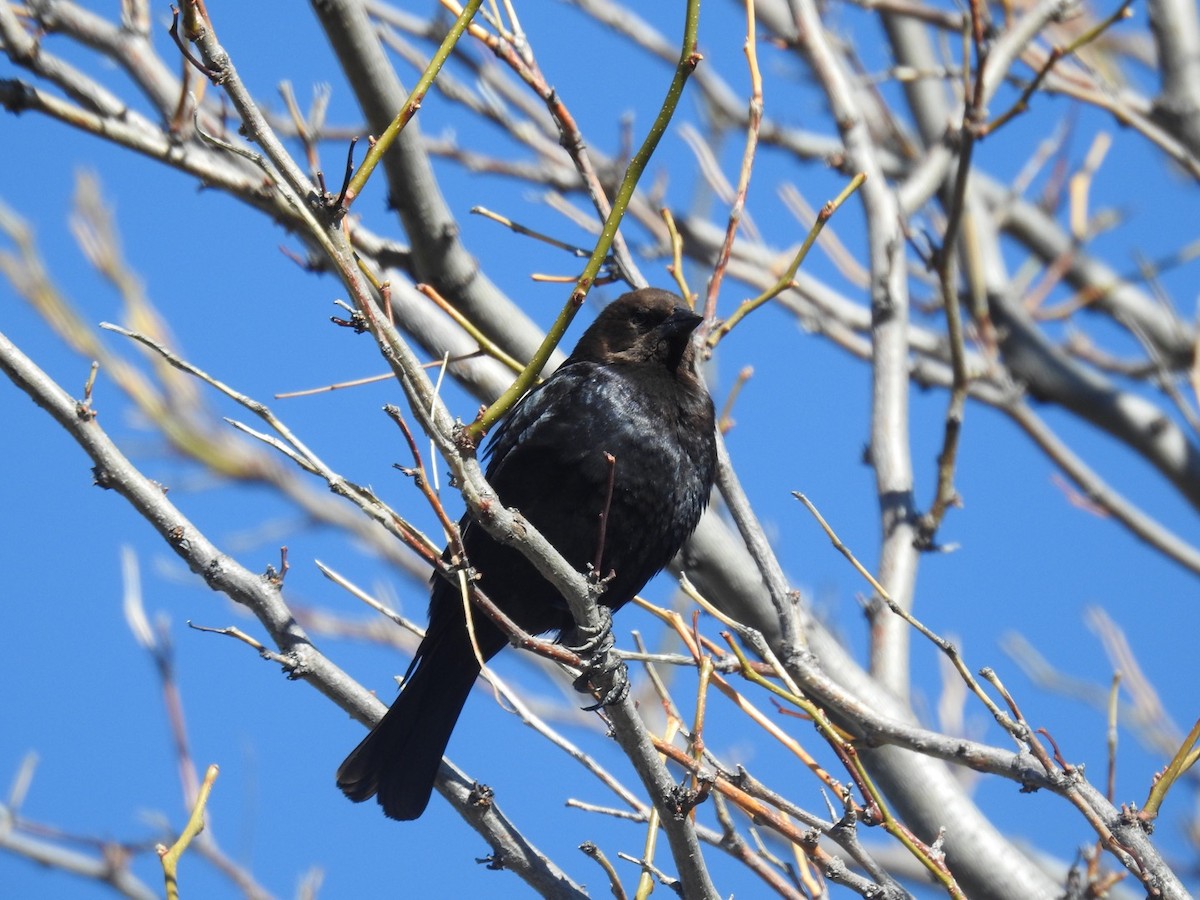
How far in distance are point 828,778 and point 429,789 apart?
1.30 metres

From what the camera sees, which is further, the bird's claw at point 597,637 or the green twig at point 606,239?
the bird's claw at point 597,637

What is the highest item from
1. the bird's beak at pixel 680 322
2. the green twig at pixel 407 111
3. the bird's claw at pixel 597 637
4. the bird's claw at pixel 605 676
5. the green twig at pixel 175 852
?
the bird's beak at pixel 680 322

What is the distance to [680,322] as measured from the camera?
394 centimetres

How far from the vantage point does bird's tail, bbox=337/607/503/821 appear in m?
3.46

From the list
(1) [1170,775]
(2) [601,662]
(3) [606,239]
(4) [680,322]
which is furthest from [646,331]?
(1) [1170,775]

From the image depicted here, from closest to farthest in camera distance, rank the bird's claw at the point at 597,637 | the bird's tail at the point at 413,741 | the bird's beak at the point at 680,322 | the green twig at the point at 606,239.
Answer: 1. the green twig at the point at 606,239
2. the bird's claw at the point at 597,637
3. the bird's tail at the point at 413,741
4. the bird's beak at the point at 680,322

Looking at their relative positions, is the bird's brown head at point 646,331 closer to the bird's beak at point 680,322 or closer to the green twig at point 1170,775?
the bird's beak at point 680,322

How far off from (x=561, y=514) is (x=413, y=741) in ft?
2.33

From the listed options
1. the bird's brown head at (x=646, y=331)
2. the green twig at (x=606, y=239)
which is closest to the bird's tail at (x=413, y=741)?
the bird's brown head at (x=646, y=331)

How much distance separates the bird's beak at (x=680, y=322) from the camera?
390 centimetres

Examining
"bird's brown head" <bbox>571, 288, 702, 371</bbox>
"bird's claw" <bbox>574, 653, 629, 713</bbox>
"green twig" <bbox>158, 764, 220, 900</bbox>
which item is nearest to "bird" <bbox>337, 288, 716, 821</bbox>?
"bird's brown head" <bbox>571, 288, 702, 371</bbox>

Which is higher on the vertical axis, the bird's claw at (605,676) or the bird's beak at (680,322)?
the bird's beak at (680,322)

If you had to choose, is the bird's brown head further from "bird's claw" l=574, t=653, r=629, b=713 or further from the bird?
"bird's claw" l=574, t=653, r=629, b=713

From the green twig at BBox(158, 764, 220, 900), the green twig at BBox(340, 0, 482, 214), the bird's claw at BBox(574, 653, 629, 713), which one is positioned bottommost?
the green twig at BBox(158, 764, 220, 900)
